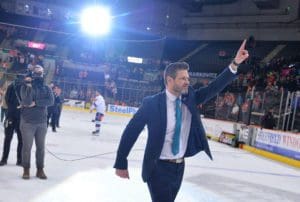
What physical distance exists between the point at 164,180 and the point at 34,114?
13.0 ft

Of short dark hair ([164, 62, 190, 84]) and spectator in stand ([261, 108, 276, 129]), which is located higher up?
short dark hair ([164, 62, 190, 84])

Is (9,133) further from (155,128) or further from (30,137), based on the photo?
(155,128)

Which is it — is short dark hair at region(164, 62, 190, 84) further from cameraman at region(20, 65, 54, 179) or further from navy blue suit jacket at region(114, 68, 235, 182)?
cameraman at region(20, 65, 54, 179)

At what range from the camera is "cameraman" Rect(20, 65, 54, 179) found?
6844mm

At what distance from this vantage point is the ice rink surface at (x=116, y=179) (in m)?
6.52

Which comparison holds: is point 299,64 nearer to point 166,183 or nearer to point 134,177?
Result: point 134,177

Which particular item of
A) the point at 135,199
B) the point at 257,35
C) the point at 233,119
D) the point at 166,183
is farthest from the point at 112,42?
the point at 166,183

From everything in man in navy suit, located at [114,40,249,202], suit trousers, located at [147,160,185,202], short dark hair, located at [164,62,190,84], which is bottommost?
suit trousers, located at [147,160,185,202]

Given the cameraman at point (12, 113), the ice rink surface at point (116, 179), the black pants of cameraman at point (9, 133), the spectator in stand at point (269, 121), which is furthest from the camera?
the spectator in stand at point (269, 121)

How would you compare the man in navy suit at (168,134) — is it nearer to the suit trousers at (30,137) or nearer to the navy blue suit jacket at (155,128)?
the navy blue suit jacket at (155,128)

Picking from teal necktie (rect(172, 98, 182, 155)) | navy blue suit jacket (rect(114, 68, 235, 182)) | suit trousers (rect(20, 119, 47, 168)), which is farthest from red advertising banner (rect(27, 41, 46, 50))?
teal necktie (rect(172, 98, 182, 155))

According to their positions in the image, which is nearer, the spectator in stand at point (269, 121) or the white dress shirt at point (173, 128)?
the white dress shirt at point (173, 128)

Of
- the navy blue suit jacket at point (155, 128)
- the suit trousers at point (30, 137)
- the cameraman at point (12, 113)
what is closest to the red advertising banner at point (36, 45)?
the cameraman at point (12, 113)

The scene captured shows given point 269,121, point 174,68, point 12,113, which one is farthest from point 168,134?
point 269,121
